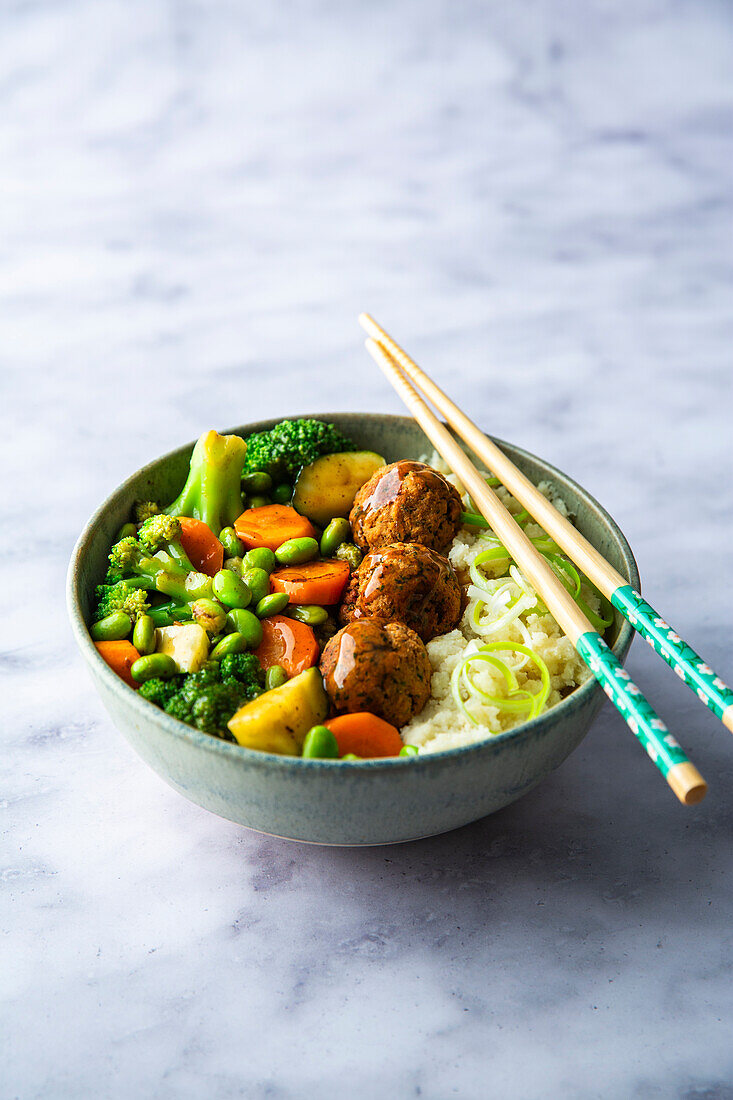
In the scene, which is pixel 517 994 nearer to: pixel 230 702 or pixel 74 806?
pixel 230 702

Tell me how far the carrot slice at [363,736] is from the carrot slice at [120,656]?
79 cm

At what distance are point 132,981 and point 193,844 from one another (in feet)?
1.93

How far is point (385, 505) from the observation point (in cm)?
413

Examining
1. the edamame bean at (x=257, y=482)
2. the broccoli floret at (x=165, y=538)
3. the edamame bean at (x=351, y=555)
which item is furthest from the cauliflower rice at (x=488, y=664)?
the broccoli floret at (x=165, y=538)

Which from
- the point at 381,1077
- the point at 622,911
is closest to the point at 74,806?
the point at 381,1077

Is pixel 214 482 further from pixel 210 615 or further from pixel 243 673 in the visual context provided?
pixel 243 673

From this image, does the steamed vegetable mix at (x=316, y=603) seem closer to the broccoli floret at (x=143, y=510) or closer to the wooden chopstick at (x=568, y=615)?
the broccoli floret at (x=143, y=510)

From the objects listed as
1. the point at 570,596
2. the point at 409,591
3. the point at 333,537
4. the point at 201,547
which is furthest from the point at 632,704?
the point at 201,547

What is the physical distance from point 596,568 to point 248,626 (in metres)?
1.30

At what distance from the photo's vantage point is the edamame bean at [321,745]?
3.12 m

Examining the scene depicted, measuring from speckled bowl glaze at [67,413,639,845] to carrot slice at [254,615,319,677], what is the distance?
596mm

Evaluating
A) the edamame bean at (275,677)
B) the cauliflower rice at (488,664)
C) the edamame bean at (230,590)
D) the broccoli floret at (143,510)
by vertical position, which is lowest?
the cauliflower rice at (488,664)

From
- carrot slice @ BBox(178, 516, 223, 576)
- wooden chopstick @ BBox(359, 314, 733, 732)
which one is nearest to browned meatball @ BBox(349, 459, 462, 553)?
wooden chopstick @ BBox(359, 314, 733, 732)

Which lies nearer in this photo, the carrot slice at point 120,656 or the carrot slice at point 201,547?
the carrot slice at point 120,656
